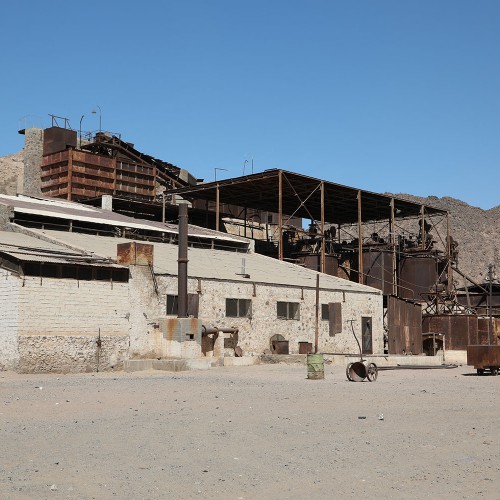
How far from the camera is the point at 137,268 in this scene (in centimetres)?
2952

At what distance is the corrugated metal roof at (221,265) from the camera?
32812 millimetres

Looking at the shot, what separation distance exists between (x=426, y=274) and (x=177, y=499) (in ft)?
141

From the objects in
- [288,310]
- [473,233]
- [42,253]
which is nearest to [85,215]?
[288,310]

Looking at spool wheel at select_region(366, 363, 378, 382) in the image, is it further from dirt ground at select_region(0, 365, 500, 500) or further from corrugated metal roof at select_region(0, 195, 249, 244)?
corrugated metal roof at select_region(0, 195, 249, 244)

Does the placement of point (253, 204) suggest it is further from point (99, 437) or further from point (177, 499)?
point (177, 499)

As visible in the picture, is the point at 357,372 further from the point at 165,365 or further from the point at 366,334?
the point at 366,334

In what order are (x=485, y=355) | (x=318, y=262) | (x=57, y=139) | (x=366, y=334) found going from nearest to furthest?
1. (x=485, y=355)
2. (x=366, y=334)
3. (x=318, y=262)
4. (x=57, y=139)

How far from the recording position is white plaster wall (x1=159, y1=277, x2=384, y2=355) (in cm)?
3241

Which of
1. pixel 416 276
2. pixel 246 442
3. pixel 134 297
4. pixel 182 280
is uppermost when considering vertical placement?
pixel 416 276

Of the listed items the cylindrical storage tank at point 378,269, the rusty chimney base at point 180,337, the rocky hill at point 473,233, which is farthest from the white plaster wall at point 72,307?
the rocky hill at point 473,233

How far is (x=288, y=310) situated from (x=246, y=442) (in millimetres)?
24349

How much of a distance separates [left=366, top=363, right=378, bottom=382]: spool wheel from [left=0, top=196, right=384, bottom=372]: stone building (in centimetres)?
790

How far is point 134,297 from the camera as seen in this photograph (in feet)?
95.5

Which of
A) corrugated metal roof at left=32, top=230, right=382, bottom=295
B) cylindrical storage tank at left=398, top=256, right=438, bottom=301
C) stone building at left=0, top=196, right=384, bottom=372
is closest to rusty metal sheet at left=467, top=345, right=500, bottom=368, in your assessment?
stone building at left=0, top=196, right=384, bottom=372
